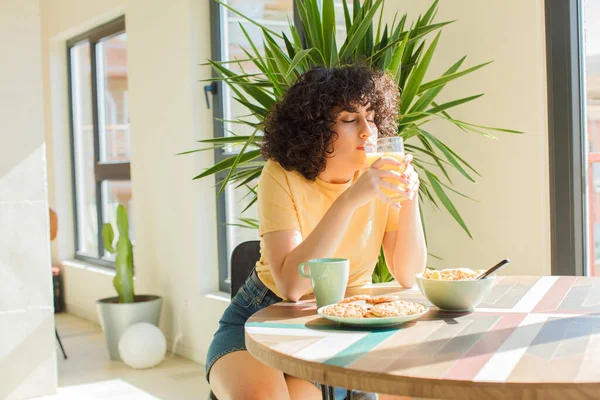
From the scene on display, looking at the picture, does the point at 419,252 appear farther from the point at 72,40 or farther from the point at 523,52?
the point at 72,40

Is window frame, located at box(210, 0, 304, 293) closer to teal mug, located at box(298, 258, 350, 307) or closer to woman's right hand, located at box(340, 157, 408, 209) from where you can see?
woman's right hand, located at box(340, 157, 408, 209)

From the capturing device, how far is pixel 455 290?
1242 millimetres

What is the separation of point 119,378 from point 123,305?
0.51 metres

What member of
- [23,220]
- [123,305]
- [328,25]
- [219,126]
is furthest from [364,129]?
[123,305]

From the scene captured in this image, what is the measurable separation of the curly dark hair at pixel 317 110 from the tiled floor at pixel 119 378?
1889 millimetres

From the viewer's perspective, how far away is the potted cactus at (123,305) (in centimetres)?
405

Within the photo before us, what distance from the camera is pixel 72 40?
5.77m

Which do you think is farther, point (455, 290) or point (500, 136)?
point (500, 136)

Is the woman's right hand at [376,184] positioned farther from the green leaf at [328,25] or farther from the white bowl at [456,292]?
the green leaf at [328,25]

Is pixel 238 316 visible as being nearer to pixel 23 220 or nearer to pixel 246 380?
pixel 246 380

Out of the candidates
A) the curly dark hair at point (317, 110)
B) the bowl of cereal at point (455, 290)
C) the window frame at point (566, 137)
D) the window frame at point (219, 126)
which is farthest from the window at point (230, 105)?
the bowl of cereal at point (455, 290)

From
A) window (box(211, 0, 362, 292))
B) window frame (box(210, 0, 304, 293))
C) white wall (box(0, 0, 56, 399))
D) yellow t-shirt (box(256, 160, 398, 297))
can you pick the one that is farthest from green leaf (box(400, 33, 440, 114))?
white wall (box(0, 0, 56, 399))

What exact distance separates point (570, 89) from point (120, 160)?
3.84 metres

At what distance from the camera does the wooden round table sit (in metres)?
0.84
